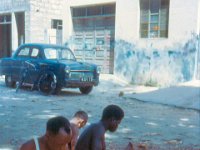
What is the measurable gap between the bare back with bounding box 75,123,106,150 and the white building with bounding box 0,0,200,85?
11.3m

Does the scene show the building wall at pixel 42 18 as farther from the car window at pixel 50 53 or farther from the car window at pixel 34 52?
the car window at pixel 50 53

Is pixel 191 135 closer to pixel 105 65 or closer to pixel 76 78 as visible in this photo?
pixel 76 78

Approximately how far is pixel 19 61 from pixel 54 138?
431 inches

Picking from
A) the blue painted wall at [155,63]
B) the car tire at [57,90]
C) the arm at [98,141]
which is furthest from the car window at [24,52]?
the arm at [98,141]

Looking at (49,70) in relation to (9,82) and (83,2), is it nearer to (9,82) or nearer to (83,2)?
(9,82)

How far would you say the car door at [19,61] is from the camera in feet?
42.7

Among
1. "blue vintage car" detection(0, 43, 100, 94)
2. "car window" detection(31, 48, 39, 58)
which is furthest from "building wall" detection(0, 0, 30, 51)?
"car window" detection(31, 48, 39, 58)

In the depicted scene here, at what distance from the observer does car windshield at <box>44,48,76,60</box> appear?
495 inches

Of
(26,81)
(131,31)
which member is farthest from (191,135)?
(131,31)

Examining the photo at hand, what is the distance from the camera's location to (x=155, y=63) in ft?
50.6

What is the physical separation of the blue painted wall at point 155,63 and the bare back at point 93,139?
11.3 m

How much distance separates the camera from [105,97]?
39.5 ft

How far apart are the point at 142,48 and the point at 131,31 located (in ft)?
3.32

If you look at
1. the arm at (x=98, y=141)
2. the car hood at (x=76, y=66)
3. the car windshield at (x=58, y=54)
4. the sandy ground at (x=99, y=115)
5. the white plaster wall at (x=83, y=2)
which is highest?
the white plaster wall at (x=83, y=2)
